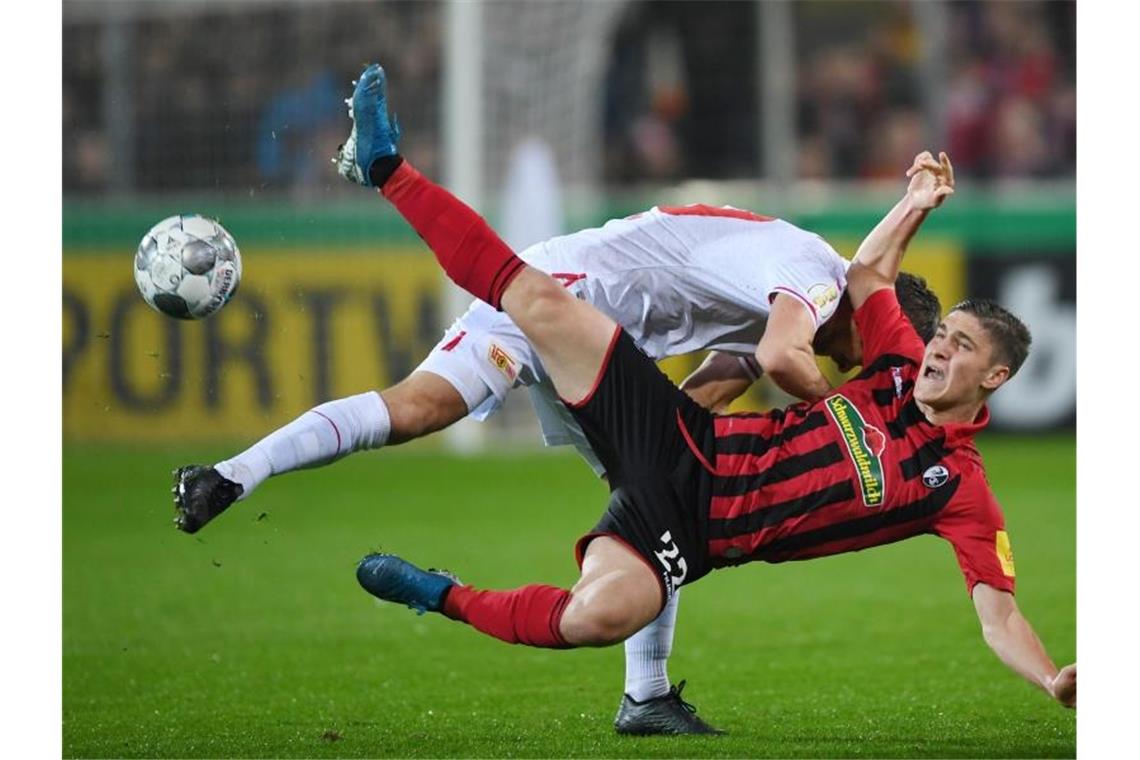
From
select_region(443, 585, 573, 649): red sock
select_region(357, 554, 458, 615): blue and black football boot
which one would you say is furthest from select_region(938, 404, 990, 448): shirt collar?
select_region(357, 554, 458, 615): blue and black football boot

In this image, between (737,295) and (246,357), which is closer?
(737,295)

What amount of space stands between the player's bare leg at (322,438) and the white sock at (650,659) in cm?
85

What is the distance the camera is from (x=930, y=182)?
5121 millimetres

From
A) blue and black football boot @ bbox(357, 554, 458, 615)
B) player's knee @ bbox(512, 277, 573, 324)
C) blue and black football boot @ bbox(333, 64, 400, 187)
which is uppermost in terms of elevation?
blue and black football boot @ bbox(333, 64, 400, 187)

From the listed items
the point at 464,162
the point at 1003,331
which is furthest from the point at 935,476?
the point at 464,162

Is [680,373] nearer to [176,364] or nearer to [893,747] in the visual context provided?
[176,364]

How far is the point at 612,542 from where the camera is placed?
4.45 m

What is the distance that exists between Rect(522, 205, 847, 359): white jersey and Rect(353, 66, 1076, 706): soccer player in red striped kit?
0.79m

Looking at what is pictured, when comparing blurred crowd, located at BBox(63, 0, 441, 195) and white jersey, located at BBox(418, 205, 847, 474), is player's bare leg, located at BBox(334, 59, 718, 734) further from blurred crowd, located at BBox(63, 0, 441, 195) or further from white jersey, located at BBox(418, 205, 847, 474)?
blurred crowd, located at BBox(63, 0, 441, 195)

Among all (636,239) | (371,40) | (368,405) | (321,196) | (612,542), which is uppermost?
(371,40)

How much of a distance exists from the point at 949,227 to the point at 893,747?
889 centimetres

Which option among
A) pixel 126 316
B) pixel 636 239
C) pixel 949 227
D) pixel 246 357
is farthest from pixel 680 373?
pixel 636 239

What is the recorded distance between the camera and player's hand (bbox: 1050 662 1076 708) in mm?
4023

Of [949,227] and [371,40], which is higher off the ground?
[371,40]
